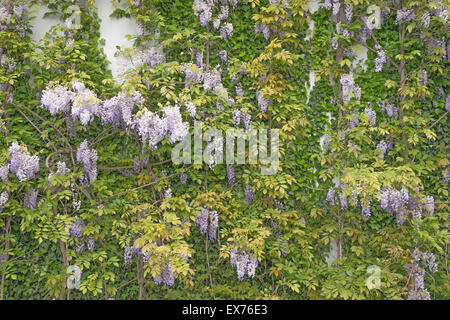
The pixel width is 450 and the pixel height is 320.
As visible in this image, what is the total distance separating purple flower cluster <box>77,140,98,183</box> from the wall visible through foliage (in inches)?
0.5

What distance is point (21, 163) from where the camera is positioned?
10.4ft

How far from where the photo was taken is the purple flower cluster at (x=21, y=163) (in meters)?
3.15

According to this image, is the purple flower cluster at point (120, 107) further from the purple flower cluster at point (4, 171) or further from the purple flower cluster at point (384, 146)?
the purple flower cluster at point (384, 146)

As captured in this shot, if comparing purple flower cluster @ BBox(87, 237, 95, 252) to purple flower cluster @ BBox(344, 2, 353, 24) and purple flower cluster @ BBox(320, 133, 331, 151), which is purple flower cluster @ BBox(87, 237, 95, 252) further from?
purple flower cluster @ BBox(344, 2, 353, 24)

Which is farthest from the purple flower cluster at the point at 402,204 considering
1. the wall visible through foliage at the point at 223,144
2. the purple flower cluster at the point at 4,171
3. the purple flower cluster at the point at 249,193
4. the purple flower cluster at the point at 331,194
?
the purple flower cluster at the point at 4,171

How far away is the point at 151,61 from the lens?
3531 millimetres

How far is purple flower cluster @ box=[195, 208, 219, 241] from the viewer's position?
11.0ft

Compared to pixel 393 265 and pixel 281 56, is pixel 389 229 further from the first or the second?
pixel 281 56

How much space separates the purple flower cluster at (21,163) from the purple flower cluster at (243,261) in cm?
167

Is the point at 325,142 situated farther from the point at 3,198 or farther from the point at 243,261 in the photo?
the point at 3,198

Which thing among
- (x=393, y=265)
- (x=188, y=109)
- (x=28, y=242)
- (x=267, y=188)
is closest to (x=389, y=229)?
(x=393, y=265)

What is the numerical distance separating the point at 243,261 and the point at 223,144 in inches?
37.6

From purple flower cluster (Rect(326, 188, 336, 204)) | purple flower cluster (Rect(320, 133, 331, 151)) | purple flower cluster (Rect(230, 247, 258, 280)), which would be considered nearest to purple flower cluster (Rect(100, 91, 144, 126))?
purple flower cluster (Rect(230, 247, 258, 280))

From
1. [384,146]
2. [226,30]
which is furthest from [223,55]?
[384,146]
